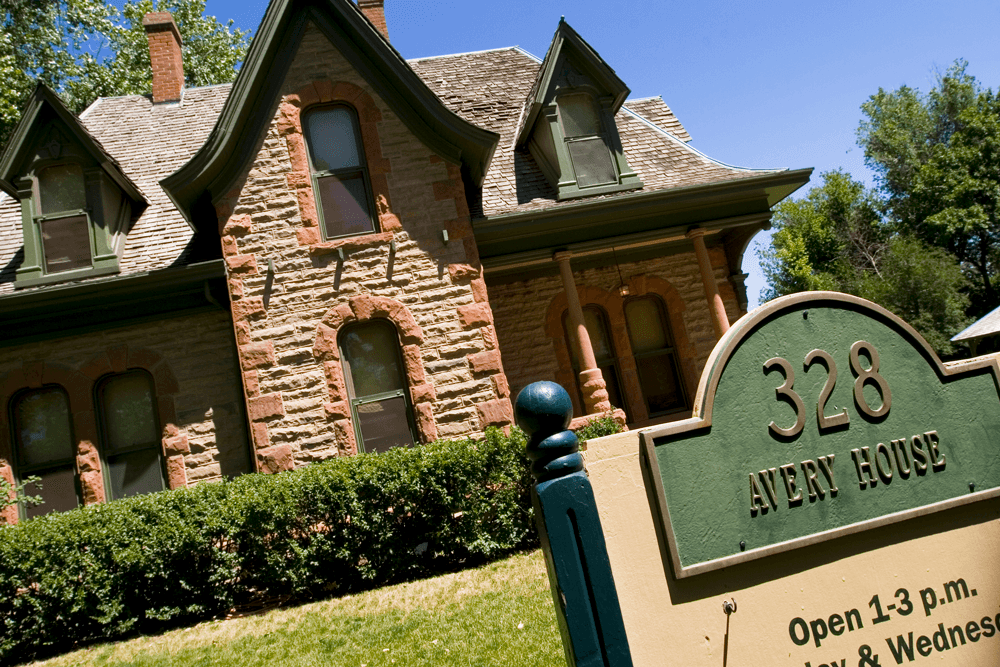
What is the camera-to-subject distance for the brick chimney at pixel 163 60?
→ 14039 millimetres

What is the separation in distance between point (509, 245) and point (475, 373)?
8.16 ft

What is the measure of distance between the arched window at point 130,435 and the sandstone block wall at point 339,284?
237 cm

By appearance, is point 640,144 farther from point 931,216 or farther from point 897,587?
point 931,216

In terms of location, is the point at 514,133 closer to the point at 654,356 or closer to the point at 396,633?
the point at 654,356

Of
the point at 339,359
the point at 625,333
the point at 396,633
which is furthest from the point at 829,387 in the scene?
the point at 625,333

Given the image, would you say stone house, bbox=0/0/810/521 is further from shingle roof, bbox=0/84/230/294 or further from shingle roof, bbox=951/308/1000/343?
shingle roof, bbox=951/308/1000/343

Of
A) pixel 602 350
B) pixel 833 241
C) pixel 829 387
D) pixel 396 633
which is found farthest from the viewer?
pixel 833 241

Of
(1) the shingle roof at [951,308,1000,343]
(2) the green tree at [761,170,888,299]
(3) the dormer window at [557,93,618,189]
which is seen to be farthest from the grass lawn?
(2) the green tree at [761,170,888,299]

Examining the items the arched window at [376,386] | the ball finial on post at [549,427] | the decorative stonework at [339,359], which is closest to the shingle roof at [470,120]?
the decorative stonework at [339,359]

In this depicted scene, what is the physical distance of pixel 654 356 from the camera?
11820mm

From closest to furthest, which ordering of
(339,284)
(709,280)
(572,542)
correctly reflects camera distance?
(572,542) < (339,284) < (709,280)

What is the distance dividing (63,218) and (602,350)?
8.77 m

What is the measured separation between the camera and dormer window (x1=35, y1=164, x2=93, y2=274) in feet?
32.0

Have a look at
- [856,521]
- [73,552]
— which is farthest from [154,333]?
[856,521]
